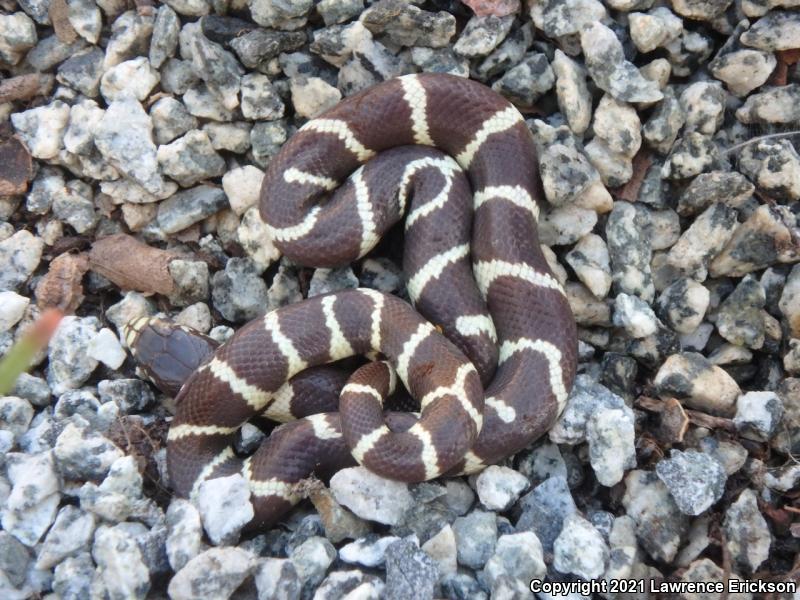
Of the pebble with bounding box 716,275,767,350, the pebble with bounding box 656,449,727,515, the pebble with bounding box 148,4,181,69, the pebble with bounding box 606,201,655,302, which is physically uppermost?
the pebble with bounding box 148,4,181,69

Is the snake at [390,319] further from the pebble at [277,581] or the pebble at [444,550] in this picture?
the pebble at [277,581]

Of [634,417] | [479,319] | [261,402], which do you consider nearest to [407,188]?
[479,319]

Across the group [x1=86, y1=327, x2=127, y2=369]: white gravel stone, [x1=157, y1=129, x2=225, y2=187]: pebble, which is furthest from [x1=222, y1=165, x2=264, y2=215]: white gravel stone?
[x1=86, y1=327, x2=127, y2=369]: white gravel stone

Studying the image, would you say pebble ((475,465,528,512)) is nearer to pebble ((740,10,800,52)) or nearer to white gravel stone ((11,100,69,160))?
pebble ((740,10,800,52))

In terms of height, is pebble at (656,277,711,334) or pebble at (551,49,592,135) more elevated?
pebble at (551,49,592,135)

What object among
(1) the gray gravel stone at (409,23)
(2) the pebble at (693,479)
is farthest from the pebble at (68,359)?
(2) the pebble at (693,479)

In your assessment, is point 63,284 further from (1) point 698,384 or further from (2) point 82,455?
(1) point 698,384
